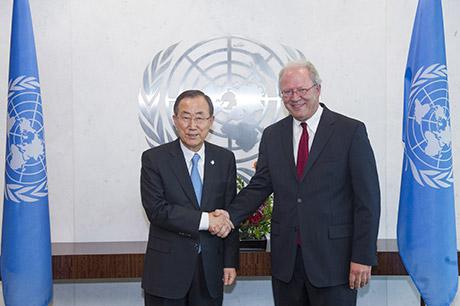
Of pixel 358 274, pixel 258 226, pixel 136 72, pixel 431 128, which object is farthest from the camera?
pixel 136 72

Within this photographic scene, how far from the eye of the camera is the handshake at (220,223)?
7.45 ft

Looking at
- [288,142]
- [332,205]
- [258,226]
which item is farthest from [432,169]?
[258,226]

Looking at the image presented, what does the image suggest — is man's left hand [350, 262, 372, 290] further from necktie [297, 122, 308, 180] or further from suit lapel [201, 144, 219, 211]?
suit lapel [201, 144, 219, 211]

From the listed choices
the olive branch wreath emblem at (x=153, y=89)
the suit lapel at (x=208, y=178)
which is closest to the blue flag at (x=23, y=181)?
the olive branch wreath emblem at (x=153, y=89)

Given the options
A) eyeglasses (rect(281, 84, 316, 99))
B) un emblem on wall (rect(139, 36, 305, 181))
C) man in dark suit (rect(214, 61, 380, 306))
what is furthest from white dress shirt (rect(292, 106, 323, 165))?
un emblem on wall (rect(139, 36, 305, 181))

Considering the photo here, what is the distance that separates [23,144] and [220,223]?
4.46 feet

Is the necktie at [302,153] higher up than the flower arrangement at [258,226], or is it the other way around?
the necktie at [302,153]

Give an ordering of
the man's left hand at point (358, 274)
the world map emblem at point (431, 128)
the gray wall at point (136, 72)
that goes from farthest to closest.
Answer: the gray wall at point (136, 72) → the world map emblem at point (431, 128) → the man's left hand at point (358, 274)

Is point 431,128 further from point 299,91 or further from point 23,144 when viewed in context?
point 23,144

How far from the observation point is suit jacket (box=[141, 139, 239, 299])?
89.4 inches

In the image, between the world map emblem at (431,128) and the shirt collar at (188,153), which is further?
the world map emblem at (431,128)

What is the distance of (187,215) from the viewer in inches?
88.6

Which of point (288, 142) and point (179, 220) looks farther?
point (288, 142)

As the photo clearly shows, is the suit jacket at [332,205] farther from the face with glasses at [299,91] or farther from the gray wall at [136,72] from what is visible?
the gray wall at [136,72]
